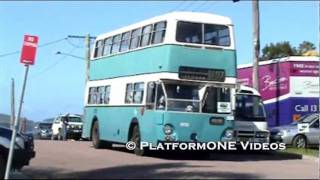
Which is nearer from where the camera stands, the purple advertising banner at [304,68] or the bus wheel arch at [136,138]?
the bus wheel arch at [136,138]

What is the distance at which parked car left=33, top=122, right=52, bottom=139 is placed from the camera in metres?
49.1

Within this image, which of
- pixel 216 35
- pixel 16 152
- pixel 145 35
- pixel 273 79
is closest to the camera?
pixel 16 152

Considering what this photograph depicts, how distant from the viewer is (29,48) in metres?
14.0

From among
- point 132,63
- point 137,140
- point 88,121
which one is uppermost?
point 132,63

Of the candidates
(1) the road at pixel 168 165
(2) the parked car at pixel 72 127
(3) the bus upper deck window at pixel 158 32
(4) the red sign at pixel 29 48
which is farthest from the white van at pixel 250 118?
(2) the parked car at pixel 72 127

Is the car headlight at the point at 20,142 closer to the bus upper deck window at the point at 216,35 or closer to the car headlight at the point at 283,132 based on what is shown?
the bus upper deck window at the point at 216,35

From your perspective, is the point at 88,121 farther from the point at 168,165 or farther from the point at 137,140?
the point at 168,165

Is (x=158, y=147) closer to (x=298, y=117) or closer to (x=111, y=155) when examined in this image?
(x=111, y=155)

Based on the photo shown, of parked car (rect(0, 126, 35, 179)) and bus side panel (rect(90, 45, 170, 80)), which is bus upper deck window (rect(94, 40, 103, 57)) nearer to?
bus side panel (rect(90, 45, 170, 80))

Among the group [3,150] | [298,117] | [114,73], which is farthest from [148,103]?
[298,117]

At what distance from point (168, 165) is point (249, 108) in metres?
7.15

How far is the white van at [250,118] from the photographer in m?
23.2

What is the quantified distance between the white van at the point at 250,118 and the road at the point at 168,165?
2.35 ft

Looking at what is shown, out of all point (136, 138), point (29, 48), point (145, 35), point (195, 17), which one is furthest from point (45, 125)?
point (29, 48)
